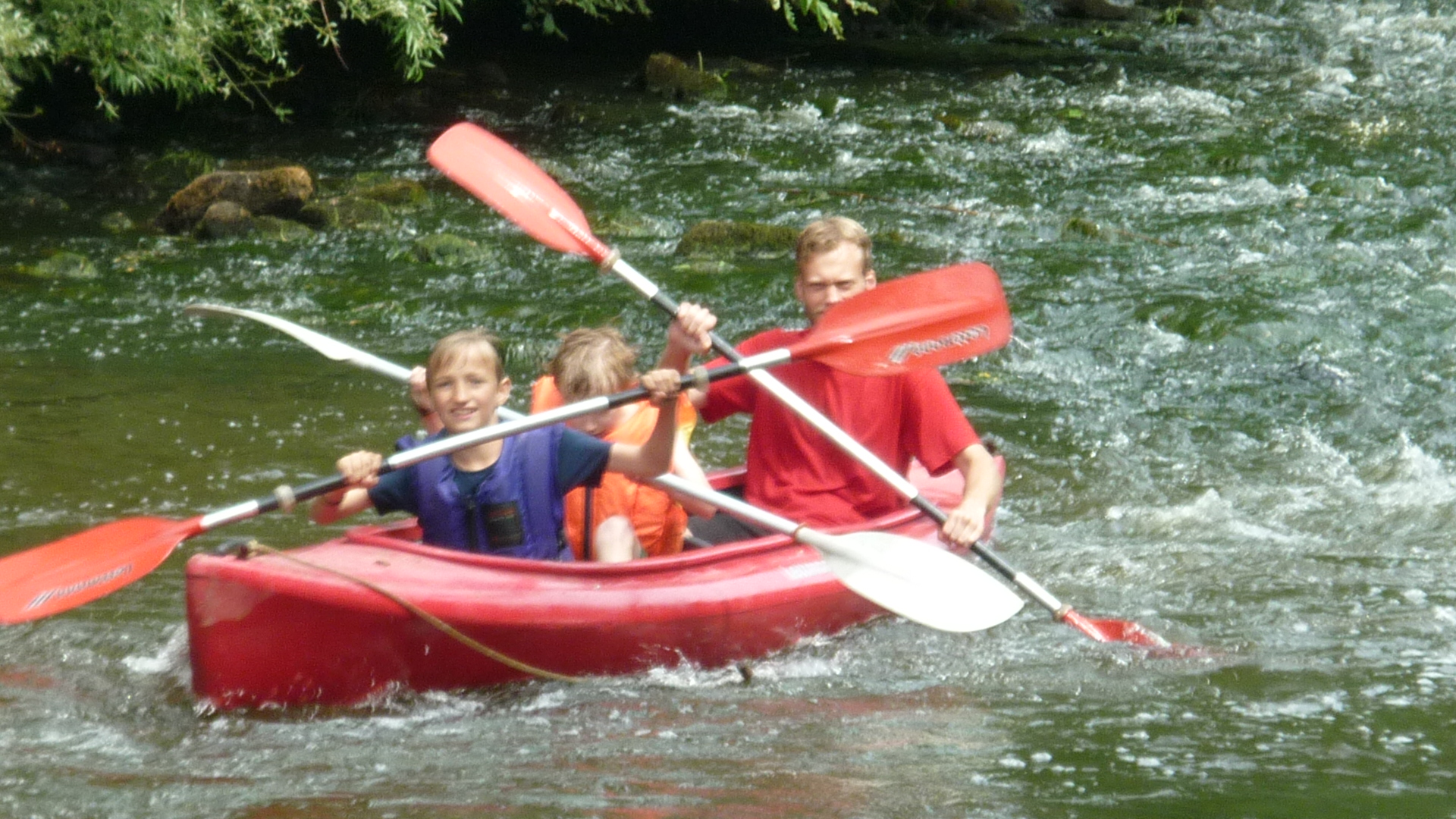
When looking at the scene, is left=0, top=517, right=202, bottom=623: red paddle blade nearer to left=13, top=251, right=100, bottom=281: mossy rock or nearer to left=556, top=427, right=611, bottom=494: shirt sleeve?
left=556, top=427, right=611, bottom=494: shirt sleeve

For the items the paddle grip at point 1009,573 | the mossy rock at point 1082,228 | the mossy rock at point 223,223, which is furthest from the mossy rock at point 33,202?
the paddle grip at point 1009,573

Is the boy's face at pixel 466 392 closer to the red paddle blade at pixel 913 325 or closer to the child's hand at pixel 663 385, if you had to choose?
the child's hand at pixel 663 385

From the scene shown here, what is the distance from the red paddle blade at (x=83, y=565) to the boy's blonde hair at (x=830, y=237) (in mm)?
1565

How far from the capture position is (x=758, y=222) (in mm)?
8148

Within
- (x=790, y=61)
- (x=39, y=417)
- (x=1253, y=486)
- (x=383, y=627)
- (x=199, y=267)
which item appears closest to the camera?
(x=383, y=627)

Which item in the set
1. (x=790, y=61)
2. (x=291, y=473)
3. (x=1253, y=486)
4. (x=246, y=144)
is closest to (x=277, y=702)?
(x=291, y=473)

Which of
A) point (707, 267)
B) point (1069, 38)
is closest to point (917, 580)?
point (707, 267)

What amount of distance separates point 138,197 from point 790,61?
5.48 metres

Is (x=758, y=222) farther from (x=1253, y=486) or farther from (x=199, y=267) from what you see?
(x=1253, y=486)

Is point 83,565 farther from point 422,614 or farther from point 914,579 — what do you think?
point 914,579

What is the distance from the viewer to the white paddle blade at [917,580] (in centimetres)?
367

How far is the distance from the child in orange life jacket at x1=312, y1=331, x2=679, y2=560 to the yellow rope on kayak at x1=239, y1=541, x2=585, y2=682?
199mm

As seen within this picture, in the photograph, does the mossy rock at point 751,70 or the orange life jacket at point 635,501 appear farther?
the mossy rock at point 751,70

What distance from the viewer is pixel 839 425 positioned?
4.14 metres
